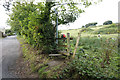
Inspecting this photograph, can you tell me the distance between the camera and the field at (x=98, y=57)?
395cm

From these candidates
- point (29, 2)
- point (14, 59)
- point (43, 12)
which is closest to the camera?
point (43, 12)

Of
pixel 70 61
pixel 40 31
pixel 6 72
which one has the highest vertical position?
pixel 40 31

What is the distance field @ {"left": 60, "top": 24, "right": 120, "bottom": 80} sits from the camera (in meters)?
3.95

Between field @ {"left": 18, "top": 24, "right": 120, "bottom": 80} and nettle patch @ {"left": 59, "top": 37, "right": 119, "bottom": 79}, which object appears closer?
field @ {"left": 18, "top": 24, "right": 120, "bottom": 80}

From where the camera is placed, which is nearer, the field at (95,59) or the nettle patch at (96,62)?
the field at (95,59)

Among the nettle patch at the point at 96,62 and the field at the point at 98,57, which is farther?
the nettle patch at the point at 96,62

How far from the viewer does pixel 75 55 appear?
527 cm

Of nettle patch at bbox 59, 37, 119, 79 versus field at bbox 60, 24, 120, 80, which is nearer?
field at bbox 60, 24, 120, 80

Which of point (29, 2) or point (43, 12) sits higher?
point (29, 2)

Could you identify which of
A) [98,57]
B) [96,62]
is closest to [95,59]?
[96,62]

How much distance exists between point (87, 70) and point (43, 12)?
460cm

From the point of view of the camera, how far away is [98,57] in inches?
197

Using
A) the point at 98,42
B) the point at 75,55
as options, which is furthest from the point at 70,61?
the point at 98,42

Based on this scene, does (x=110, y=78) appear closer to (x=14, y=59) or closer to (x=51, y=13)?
(x=51, y=13)
